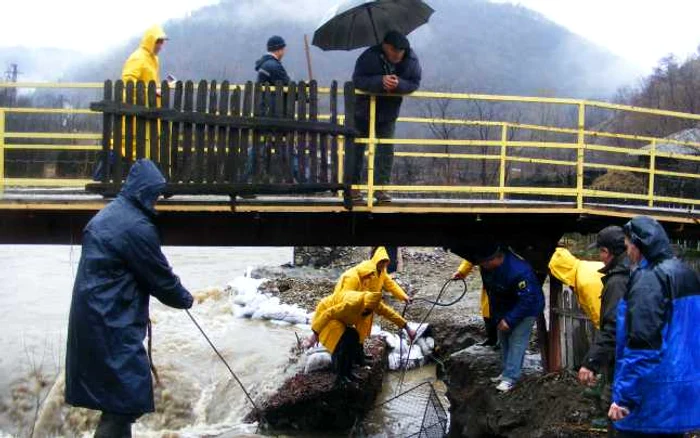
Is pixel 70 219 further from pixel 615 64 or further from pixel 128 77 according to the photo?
pixel 615 64

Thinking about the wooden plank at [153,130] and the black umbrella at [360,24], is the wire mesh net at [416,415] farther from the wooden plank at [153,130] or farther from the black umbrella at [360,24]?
the black umbrella at [360,24]

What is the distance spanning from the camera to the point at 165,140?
23.8 ft

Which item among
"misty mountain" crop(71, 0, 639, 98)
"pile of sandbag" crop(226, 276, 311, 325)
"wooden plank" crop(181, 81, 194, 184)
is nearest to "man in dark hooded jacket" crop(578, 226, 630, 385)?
"wooden plank" crop(181, 81, 194, 184)

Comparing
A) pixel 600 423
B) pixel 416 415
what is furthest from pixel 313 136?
pixel 416 415

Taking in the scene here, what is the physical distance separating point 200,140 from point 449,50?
13678 centimetres

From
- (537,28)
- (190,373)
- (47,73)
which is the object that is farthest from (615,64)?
(190,373)

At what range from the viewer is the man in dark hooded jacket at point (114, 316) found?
4648 millimetres

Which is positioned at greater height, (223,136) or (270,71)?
(270,71)

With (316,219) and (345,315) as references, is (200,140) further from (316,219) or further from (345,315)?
(345,315)

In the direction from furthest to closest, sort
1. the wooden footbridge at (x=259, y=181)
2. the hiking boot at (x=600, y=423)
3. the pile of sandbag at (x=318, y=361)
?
the pile of sandbag at (x=318, y=361) < the wooden footbridge at (x=259, y=181) < the hiking boot at (x=600, y=423)

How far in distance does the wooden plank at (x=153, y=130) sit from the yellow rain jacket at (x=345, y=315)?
256 cm

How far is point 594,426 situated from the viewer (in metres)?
6.53

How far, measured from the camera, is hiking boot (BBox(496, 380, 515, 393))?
775cm

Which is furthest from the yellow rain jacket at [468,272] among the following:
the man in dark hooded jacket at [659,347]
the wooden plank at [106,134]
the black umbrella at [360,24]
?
the man in dark hooded jacket at [659,347]
